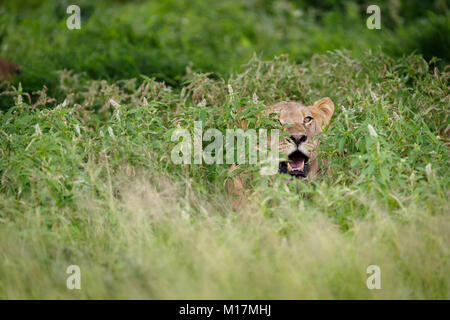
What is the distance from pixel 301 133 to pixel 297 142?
0.12 meters

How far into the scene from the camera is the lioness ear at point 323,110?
5.55 m

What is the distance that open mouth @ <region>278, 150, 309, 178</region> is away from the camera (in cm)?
514

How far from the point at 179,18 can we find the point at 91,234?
27.9 feet
